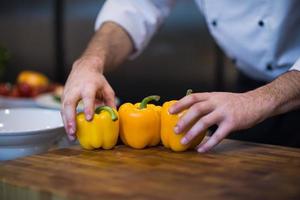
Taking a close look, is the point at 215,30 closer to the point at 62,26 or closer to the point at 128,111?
the point at 128,111

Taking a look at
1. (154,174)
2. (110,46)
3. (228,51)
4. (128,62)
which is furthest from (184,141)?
(128,62)

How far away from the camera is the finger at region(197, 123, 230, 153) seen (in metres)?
0.98

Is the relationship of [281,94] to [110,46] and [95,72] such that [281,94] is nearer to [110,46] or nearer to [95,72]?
[95,72]

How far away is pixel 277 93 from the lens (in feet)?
3.38

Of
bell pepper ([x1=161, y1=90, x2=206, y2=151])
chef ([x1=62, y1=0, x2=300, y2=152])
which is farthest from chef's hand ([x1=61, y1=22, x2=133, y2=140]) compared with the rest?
bell pepper ([x1=161, y1=90, x2=206, y2=151])

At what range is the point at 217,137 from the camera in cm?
98

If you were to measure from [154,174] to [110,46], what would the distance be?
2.04 ft

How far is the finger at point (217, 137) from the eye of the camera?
3.21 ft

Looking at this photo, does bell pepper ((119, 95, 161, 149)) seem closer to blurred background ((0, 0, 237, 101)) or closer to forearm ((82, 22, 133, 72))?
forearm ((82, 22, 133, 72))

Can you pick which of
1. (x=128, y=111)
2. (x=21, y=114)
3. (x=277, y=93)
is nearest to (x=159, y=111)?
(x=128, y=111)

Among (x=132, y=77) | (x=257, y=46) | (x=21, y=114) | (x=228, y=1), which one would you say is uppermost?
(x=228, y=1)

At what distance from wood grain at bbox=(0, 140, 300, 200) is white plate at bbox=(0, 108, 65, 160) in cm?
5

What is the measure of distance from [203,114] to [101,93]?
0.95ft

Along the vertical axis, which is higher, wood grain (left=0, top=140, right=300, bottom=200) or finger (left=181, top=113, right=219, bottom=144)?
finger (left=181, top=113, right=219, bottom=144)
